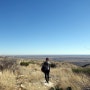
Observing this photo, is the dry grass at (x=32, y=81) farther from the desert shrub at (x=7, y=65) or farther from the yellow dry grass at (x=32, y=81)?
the desert shrub at (x=7, y=65)

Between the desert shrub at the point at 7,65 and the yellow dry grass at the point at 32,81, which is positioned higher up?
the desert shrub at the point at 7,65

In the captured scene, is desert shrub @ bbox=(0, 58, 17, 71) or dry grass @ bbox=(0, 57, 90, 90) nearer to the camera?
dry grass @ bbox=(0, 57, 90, 90)

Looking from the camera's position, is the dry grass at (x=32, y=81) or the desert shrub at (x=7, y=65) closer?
the dry grass at (x=32, y=81)

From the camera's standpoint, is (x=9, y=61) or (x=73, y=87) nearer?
(x=73, y=87)

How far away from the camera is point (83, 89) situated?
13.3 metres

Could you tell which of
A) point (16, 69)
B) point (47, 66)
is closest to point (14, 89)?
point (47, 66)

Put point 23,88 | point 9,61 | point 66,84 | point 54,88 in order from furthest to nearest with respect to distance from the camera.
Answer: point 9,61 → point 66,84 → point 54,88 → point 23,88

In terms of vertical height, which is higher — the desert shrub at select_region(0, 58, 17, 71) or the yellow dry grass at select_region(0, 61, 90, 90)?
the desert shrub at select_region(0, 58, 17, 71)

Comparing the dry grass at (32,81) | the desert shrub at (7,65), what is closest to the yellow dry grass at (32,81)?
the dry grass at (32,81)

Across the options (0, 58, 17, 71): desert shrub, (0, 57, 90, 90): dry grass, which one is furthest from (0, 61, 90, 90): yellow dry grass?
(0, 58, 17, 71): desert shrub

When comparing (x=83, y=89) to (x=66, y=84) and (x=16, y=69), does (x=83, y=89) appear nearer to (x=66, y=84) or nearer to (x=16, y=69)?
(x=66, y=84)

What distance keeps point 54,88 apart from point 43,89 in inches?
42.1

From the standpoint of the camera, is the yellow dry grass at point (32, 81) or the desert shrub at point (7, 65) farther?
the desert shrub at point (7, 65)

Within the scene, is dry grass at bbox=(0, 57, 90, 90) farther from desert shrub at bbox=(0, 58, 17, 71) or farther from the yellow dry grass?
desert shrub at bbox=(0, 58, 17, 71)
